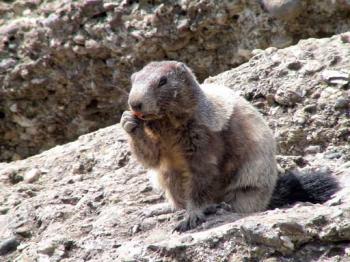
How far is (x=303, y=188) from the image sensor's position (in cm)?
622

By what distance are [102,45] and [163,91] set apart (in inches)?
140

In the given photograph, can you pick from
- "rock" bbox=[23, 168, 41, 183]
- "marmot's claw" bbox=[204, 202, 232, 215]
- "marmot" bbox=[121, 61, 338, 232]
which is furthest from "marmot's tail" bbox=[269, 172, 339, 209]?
"rock" bbox=[23, 168, 41, 183]

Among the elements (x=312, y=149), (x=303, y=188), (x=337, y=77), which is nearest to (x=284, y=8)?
(x=337, y=77)

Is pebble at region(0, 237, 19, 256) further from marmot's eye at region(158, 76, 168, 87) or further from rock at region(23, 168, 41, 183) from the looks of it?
marmot's eye at region(158, 76, 168, 87)

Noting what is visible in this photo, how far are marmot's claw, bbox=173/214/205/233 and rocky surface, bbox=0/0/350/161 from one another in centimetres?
339

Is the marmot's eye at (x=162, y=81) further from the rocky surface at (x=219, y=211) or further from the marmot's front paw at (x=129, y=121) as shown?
the rocky surface at (x=219, y=211)

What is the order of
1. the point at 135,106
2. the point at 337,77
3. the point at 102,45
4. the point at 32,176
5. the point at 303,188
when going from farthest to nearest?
the point at 102,45 → the point at 32,176 → the point at 337,77 → the point at 303,188 → the point at 135,106

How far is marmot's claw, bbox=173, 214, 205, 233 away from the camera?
5691mm

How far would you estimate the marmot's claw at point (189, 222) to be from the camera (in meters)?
5.69

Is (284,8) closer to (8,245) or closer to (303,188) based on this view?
(303,188)

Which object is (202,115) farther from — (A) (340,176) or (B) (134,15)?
(B) (134,15)

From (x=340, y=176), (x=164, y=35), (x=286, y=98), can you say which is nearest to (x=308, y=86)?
(x=286, y=98)

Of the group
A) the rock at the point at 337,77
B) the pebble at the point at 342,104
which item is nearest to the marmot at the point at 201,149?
the pebble at the point at 342,104

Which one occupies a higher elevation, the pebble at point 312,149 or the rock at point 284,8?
the rock at point 284,8
